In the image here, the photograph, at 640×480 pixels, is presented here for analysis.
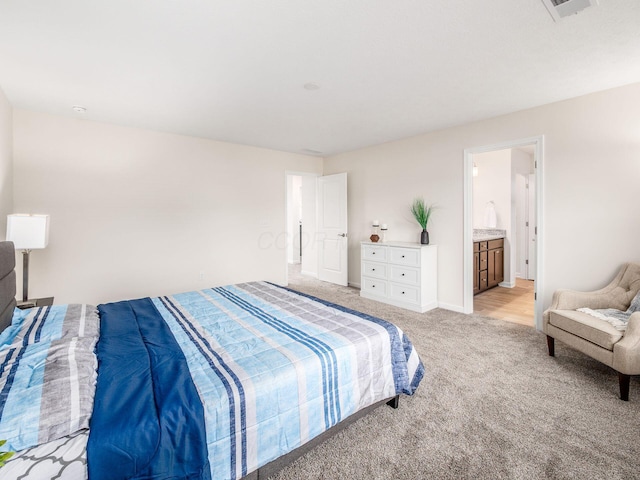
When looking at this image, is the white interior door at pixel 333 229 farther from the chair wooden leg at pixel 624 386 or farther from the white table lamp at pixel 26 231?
the white table lamp at pixel 26 231

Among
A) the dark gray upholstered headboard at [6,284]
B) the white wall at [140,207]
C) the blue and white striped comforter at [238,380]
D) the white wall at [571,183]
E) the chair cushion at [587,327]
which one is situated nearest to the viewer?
the blue and white striped comforter at [238,380]

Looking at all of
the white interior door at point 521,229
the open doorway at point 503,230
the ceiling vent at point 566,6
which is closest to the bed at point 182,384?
the ceiling vent at point 566,6

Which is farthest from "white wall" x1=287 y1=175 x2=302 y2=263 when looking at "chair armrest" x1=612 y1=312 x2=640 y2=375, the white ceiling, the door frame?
"chair armrest" x1=612 y1=312 x2=640 y2=375

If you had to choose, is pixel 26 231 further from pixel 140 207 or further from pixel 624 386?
pixel 624 386

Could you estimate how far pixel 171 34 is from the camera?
2.00m

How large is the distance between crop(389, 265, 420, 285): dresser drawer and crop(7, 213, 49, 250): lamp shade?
3925mm

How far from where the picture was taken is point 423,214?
4.30 m

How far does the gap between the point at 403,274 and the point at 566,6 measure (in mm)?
3143

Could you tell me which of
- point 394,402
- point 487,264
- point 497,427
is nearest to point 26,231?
point 394,402

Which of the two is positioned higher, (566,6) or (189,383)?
(566,6)

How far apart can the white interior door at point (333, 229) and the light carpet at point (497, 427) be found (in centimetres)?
297

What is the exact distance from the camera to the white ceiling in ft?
5.92

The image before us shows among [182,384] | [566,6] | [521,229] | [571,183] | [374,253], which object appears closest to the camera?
[182,384]

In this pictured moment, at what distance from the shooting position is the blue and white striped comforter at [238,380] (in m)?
1.09
